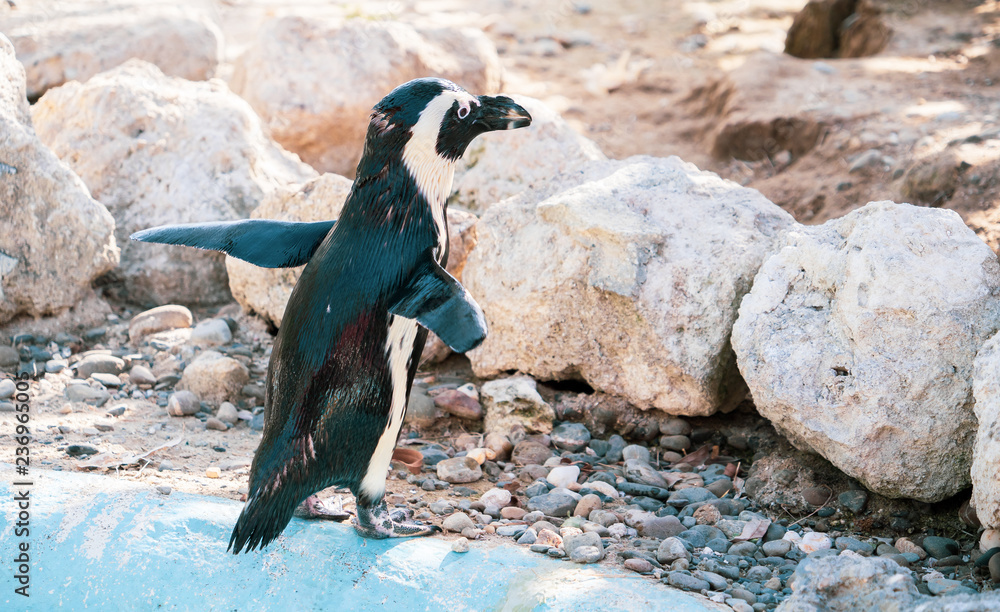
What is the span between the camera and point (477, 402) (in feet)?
11.0

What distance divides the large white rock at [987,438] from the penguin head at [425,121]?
4.42ft

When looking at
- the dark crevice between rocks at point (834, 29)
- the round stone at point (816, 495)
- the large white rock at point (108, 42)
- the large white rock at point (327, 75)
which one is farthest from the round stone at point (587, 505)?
the dark crevice between rocks at point (834, 29)

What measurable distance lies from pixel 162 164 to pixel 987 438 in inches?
145

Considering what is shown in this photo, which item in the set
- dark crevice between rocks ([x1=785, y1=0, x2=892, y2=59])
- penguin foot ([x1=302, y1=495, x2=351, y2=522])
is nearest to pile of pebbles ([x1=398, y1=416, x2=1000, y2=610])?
penguin foot ([x1=302, y1=495, x2=351, y2=522])

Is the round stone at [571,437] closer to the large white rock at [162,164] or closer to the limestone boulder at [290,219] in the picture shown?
the limestone boulder at [290,219]

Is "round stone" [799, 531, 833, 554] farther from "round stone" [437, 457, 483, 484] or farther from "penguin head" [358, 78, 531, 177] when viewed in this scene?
"penguin head" [358, 78, 531, 177]

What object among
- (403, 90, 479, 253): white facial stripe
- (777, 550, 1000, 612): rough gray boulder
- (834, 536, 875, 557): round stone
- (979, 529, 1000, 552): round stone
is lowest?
(834, 536, 875, 557): round stone

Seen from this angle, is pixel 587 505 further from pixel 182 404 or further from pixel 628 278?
pixel 182 404

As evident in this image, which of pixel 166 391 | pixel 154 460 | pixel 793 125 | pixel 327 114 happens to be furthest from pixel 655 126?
pixel 154 460

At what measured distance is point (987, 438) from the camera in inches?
84.8

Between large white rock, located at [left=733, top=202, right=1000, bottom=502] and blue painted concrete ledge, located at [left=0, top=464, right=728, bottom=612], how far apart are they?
71 centimetres

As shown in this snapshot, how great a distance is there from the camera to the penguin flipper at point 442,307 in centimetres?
198

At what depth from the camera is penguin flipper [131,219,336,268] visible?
2447mm

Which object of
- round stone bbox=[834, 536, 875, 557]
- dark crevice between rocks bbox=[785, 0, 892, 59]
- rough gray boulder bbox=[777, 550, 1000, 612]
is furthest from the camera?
dark crevice between rocks bbox=[785, 0, 892, 59]
